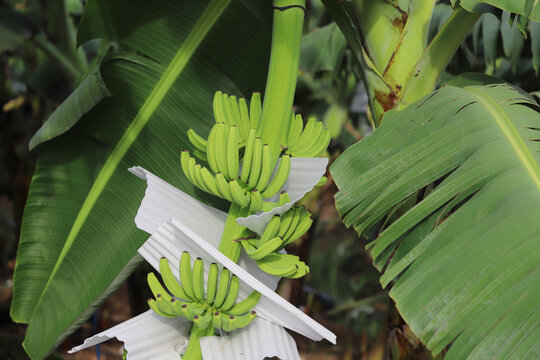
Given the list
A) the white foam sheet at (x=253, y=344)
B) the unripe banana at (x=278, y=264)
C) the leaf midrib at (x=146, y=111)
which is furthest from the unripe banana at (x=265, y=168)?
the leaf midrib at (x=146, y=111)

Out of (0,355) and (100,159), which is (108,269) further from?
(0,355)

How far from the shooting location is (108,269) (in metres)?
0.95

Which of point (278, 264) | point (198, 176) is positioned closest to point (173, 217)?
point (198, 176)

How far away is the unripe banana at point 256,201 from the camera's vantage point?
0.72 m

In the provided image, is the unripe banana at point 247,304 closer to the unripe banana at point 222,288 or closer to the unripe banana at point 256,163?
the unripe banana at point 222,288

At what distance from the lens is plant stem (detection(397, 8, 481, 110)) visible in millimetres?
843

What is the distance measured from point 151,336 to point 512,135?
2.08 feet

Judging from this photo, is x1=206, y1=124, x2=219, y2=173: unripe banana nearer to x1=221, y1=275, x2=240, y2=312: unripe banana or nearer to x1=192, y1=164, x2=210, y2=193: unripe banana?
x1=192, y1=164, x2=210, y2=193: unripe banana

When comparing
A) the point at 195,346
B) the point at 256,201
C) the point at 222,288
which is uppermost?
the point at 256,201

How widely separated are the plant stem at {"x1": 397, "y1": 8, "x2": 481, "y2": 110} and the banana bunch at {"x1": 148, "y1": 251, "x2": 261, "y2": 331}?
17.3 inches

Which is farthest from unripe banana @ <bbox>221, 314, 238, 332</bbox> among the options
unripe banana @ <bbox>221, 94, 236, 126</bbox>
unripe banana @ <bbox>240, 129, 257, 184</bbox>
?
unripe banana @ <bbox>221, 94, 236, 126</bbox>

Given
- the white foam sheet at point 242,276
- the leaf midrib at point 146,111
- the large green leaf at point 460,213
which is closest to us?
the large green leaf at point 460,213

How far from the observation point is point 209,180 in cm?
75

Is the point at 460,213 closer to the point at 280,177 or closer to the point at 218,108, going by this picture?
the point at 280,177
